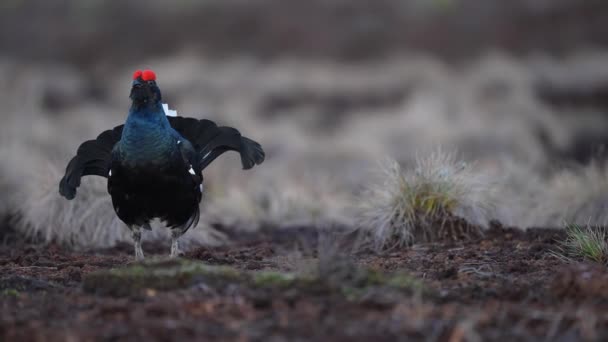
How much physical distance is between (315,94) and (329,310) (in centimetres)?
1910

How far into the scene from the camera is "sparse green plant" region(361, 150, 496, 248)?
7.03 meters

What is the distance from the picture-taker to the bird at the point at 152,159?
18.2 feet

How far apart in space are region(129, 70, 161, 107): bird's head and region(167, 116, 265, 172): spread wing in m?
0.63

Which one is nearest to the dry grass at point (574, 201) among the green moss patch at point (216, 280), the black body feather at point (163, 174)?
the black body feather at point (163, 174)

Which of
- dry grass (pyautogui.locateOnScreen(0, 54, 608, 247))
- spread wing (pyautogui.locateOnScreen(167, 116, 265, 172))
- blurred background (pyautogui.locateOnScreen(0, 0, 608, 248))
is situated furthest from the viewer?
blurred background (pyautogui.locateOnScreen(0, 0, 608, 248))

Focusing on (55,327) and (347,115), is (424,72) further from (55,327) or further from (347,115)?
(55,327)

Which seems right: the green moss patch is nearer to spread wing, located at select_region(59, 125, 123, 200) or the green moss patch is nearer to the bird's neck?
the bird's neck

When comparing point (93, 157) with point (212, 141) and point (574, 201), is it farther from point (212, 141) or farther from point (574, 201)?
point (574, 201)

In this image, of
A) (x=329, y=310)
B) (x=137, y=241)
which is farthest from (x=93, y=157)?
(x=329, y=310)

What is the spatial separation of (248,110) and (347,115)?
294cm

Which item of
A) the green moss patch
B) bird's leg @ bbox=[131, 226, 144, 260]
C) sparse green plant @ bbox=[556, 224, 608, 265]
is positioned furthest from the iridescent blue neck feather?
sparse green plant @ bbox=[556, 224, 608, 265]

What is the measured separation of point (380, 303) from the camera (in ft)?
12.6

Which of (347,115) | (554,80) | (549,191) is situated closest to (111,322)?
(549,191)

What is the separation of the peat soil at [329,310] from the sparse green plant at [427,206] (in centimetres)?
161
